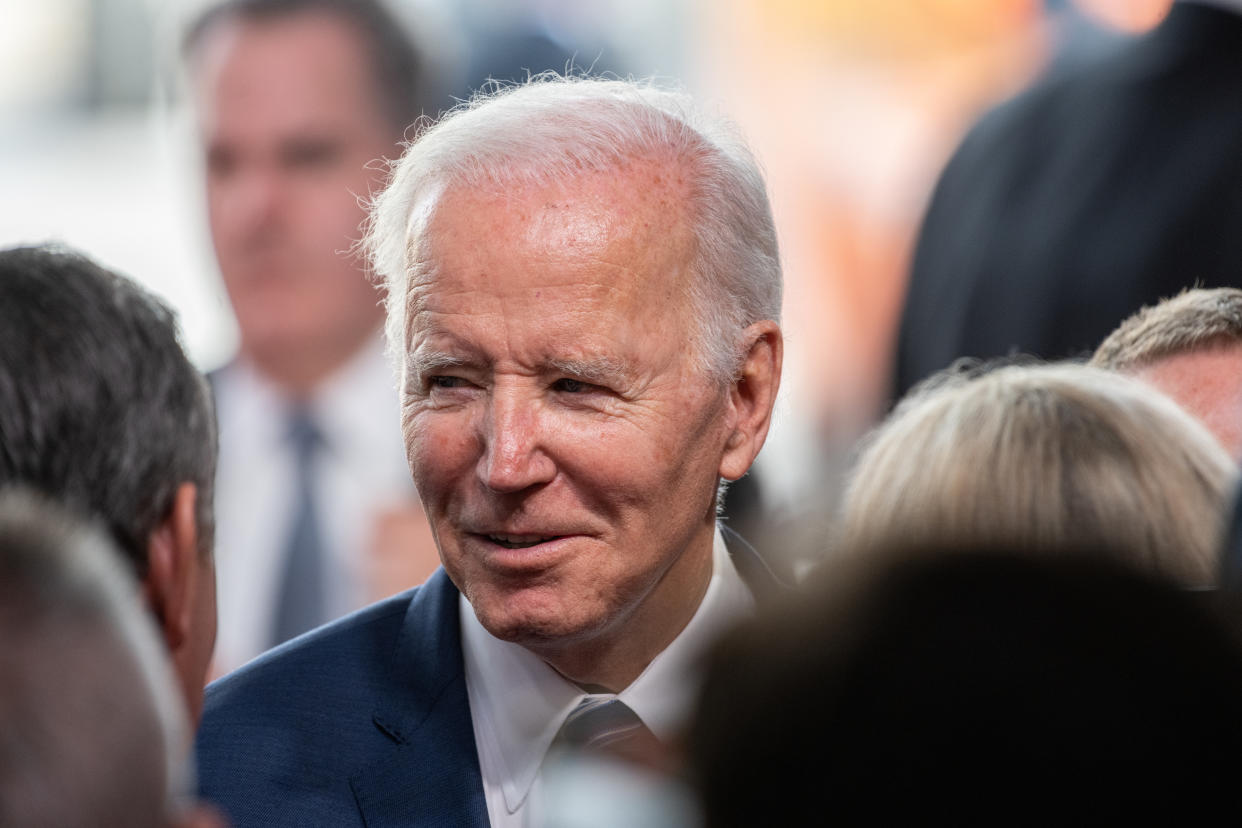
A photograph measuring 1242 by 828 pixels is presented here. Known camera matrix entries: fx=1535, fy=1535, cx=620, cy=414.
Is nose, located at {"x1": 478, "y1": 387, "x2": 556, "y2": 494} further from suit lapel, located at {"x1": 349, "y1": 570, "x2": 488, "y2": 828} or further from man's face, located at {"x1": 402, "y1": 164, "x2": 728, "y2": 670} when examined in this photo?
suit lapel, located at {"x1": 349, "y1": 570, "x2": 488, "y2": 828}

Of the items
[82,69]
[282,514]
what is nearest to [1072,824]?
[282,514]

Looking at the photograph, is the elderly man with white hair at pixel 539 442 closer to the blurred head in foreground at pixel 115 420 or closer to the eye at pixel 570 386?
the eye at pixel 570 386

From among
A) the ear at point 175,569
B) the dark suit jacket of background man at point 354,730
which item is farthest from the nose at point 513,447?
the ear at point 175,569

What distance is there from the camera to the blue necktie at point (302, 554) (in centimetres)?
480

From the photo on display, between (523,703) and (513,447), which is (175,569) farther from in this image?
(523,703)

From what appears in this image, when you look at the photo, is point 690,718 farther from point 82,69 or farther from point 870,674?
point 82,69

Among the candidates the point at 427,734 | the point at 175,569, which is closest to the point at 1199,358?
the point at 427,734

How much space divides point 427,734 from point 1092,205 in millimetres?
1930

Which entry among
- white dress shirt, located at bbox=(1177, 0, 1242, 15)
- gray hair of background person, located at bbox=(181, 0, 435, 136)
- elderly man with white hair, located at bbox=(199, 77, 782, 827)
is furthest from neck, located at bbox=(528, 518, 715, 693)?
gray hair of background person, located at bbox=(181, 0, 435, 136)

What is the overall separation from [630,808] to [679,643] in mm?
1308

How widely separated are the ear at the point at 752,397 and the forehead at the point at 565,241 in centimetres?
20

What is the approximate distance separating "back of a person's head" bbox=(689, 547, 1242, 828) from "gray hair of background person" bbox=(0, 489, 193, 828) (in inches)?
16.2

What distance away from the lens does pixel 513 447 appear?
221 cm

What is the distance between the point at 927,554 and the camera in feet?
3.48
